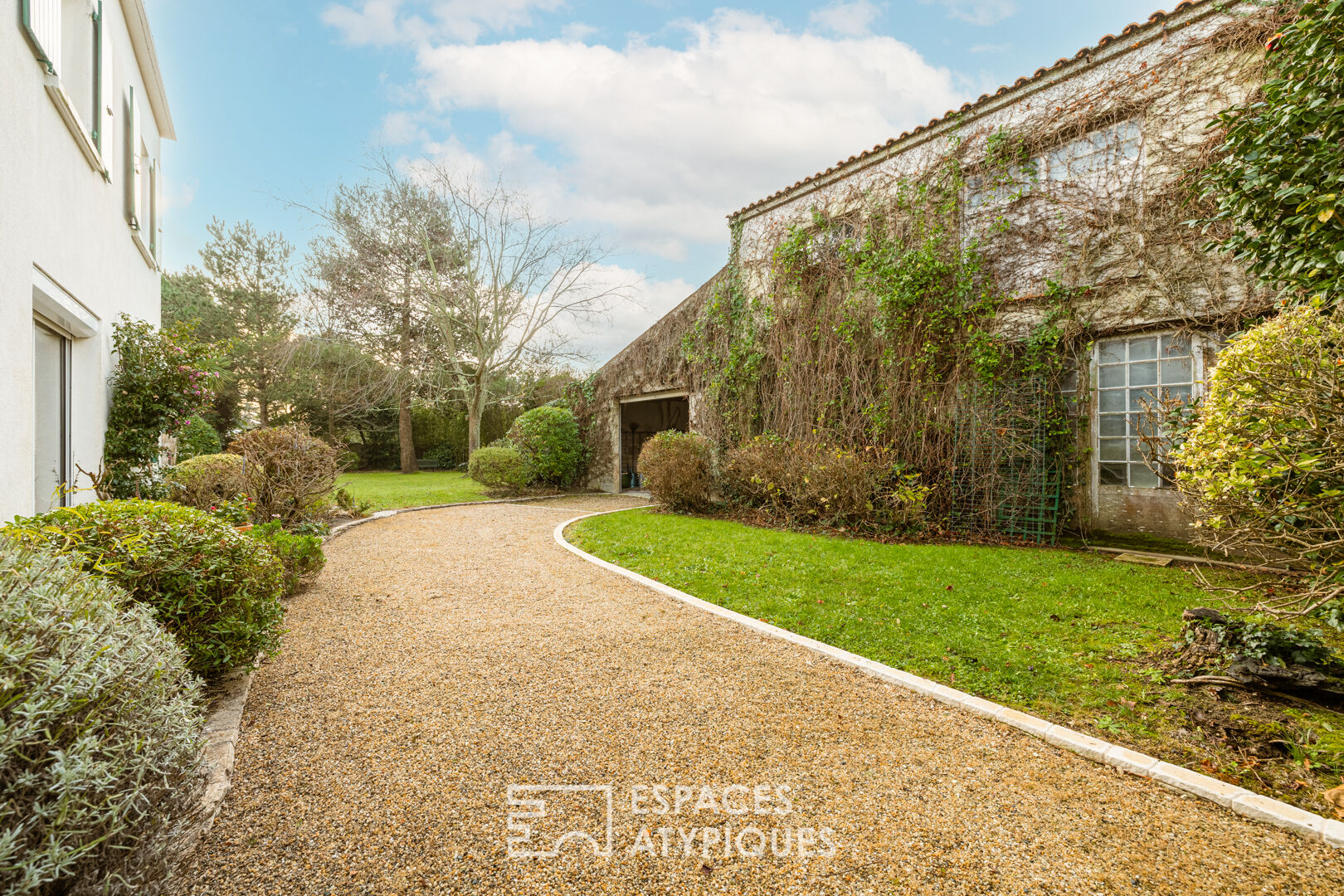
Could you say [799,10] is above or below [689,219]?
above

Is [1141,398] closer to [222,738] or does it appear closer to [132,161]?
[222,738]

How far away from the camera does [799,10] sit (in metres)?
7.80

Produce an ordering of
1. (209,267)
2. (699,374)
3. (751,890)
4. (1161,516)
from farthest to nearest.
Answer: (209,267), (699,374), (1161,516), (751,890)

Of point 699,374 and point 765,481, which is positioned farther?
point 699,374

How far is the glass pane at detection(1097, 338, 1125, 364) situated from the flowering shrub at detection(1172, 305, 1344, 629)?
4037mm

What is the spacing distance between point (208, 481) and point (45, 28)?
418 centimetres

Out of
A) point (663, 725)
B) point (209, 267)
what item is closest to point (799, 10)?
point (663, 725)

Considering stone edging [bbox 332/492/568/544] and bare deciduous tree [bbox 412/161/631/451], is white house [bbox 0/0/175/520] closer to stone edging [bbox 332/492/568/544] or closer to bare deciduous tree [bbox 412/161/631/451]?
stone edging [bbox 332/492/568/544]

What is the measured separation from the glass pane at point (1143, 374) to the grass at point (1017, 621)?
7.70ft

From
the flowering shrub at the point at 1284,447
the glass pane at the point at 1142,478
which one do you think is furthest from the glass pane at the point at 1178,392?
the flowering shrub at the point at 1284,447

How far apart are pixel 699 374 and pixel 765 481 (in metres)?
3.22

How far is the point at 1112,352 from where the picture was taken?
6.94 meters

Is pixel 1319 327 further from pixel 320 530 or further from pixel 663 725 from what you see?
pixel 320 530
